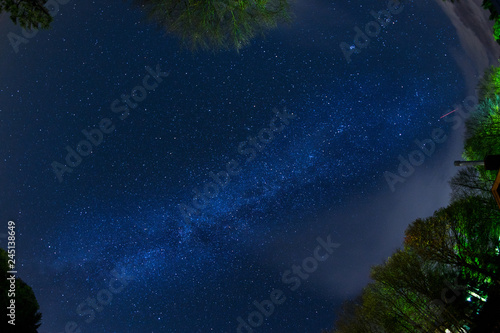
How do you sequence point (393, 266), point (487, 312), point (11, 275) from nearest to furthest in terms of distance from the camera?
point (11, 275), point (487, 312), point (393, 266)

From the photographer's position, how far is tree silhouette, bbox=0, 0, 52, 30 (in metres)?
6.80

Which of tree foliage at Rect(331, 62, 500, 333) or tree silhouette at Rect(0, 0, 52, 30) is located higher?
tree silhouette at Rect(0, 0, 52, 30)

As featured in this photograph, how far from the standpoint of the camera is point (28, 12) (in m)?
7.03

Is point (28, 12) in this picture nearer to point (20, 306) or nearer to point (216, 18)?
point (216, 18)

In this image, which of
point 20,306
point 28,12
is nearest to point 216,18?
point 28,12

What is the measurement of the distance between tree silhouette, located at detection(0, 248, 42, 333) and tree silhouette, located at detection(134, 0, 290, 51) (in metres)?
8.38

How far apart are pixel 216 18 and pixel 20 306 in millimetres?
10085

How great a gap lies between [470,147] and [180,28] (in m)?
15.2

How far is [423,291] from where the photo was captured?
12.6m

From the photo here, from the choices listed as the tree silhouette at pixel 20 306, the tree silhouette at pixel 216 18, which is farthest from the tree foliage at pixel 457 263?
the tree silhouette at pixel 20 306

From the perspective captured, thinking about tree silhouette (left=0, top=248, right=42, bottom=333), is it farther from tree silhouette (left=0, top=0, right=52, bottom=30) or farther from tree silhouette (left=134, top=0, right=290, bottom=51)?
tree silhouette (left=134, top=0, right=290, bottom=51)

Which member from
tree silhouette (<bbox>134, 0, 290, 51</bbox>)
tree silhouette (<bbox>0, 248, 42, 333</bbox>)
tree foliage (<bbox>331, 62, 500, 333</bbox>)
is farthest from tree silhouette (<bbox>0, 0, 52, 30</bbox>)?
tree foliage (<bbox>331, 62, 500, 333</bbox>)

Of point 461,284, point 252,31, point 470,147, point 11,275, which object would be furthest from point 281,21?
point 461,284

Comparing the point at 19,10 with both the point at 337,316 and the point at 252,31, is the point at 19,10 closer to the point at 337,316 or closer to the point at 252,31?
the point at 252,31
